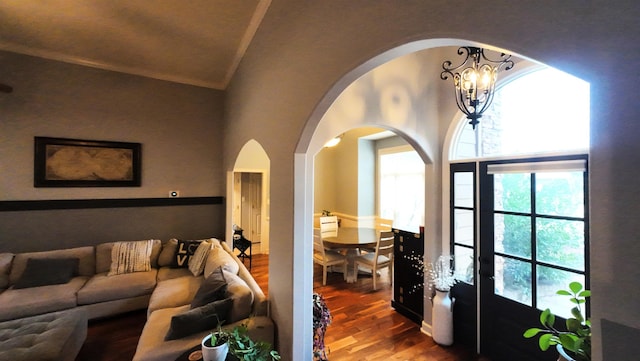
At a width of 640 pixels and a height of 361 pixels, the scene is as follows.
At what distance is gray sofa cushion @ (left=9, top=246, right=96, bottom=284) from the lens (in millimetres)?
3167

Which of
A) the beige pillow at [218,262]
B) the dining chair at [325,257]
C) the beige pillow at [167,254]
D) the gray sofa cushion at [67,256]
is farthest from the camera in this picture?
the dining chair at [325,257]

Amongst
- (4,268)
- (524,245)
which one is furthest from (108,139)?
(524,245)

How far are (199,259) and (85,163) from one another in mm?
2244

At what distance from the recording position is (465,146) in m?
2.88

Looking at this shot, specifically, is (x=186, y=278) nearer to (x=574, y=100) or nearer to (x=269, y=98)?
(x=269, y=98)

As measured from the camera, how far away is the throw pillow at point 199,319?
203 cm

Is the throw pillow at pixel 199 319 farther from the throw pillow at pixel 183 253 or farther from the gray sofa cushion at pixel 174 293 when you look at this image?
the throw pillow at pixel 183 253

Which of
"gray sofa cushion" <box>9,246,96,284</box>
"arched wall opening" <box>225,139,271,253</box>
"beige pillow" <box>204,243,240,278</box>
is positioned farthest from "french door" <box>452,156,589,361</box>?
"gray sofa cushion" <box>9,246,96,284</box>

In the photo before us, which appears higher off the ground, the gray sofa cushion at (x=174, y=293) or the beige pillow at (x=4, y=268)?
the beige pillow at (x=4, y=268)

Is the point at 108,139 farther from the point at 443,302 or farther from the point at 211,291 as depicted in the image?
the point at 443,302

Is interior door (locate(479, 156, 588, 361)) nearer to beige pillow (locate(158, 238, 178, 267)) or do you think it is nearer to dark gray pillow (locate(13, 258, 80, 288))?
beige pillow (locate(158, 238, 178, 267))

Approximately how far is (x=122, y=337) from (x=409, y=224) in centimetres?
480

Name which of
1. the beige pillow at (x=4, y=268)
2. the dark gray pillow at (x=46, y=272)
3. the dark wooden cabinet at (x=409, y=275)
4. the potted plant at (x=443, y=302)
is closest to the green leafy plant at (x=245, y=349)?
the potted plant at (x=443, y=302)

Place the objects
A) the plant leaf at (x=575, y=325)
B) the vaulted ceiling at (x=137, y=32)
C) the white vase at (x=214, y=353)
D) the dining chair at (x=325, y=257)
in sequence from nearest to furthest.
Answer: the plant leaf at (x=575, y=325), the white vase at (x=214, y=353), the vaulted ceiling at (x=137, y=32), the dining chair at (x=325, y=257)
